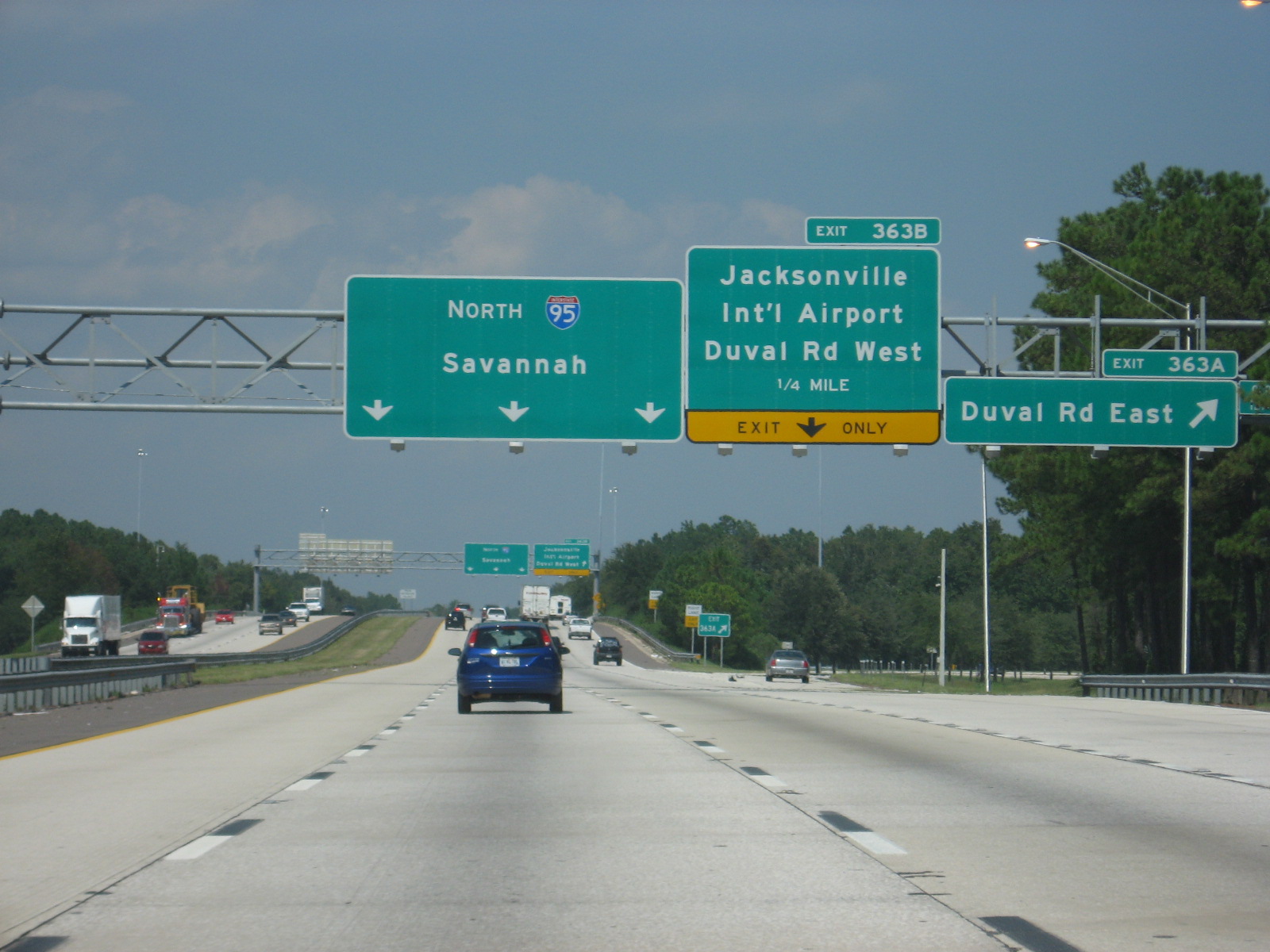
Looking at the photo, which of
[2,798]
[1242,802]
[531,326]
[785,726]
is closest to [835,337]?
[531,326]

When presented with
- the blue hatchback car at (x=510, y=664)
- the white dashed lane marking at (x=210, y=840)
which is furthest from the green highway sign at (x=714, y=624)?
the white dashed lane marking at (x=210, y=840)

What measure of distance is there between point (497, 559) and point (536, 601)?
5362 mm

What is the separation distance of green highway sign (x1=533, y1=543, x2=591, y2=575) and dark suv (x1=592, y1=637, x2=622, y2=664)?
21953 millimetres

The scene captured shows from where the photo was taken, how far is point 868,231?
30.8 meters

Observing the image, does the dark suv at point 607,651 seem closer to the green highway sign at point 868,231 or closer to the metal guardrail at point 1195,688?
the metal guardrail at point 1195,688

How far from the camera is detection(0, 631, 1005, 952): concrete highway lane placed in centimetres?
708

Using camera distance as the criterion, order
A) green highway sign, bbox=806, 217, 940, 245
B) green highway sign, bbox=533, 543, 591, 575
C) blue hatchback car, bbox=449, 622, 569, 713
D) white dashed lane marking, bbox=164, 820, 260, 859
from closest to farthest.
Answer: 1. white dashed lane marking, bbox=164, 820, 260, 859
2. blue hatchback car, bbox=449, 622, 569, 713
3. green highway sign, bbox=806, 217, 940, 245
4. green highway sign, bbox=533, 543, 591, 575

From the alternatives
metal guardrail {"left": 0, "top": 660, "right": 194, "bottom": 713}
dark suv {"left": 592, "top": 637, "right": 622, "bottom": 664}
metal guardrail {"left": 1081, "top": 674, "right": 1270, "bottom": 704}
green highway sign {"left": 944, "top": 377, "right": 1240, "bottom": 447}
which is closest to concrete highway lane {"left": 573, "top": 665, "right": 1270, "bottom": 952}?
metal guardrail {"left": 1081, "top": 674, "right": 1270, "bottom": 704}

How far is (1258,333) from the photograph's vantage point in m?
46.3

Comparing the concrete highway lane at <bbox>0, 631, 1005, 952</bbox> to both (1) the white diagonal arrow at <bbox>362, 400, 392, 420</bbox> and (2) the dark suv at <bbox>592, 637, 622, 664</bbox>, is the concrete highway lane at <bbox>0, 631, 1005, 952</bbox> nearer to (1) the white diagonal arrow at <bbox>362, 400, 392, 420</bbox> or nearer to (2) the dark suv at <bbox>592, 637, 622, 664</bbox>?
(1) the white diagonal arrow at <bbox>362, 400, 392, 420</bbox>

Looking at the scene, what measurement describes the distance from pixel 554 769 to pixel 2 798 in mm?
5291

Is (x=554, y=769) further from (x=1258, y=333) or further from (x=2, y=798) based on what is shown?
(x=1258, y=333)

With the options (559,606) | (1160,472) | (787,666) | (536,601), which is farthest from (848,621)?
(1160,472)

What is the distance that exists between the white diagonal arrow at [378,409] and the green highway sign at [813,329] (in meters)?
5.97
